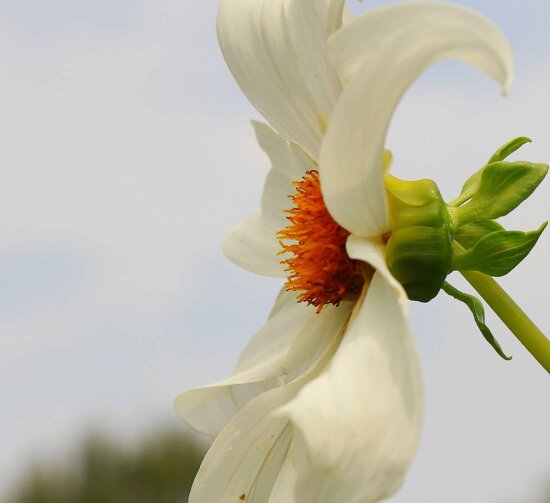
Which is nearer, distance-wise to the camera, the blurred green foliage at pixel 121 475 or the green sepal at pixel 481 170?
the green sepal at pixel 481 170

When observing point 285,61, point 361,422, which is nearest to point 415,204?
point 285,61

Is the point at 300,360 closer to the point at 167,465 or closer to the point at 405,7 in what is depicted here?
the point at 405,7

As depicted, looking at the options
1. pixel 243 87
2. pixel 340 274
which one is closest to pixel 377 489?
pixel 340 274

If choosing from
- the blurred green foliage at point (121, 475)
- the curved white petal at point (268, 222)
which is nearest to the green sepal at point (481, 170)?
the curved white petal at point (268, 222)

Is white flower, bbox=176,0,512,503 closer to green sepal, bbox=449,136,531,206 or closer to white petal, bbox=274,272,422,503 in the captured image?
white petal, bbox=274,272,422,503

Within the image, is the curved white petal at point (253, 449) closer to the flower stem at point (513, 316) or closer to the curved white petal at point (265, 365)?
the curved white petal at point (265, 365)

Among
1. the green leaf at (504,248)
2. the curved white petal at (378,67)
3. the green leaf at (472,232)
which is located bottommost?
the green leaf at (504,248)
